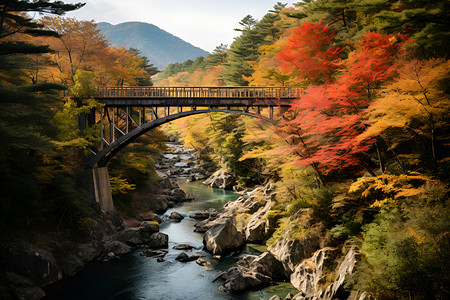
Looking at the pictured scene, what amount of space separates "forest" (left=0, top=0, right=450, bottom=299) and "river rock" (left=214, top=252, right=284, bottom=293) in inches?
70.2

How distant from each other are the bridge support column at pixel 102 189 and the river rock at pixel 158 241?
176 inches

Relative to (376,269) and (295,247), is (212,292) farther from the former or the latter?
(376,269)

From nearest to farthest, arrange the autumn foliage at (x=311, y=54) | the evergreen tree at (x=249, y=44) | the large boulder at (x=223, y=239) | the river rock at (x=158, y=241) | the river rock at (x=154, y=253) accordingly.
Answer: the river rock at (x=154, y=253)
the large boulder at (x=223, y=239)
the river rock at (x=158, y=241)
the autumn foliage at (x=311, y=54)
the evergreen tree at (x=249, y=44)

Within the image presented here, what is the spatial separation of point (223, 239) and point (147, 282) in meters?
4.88

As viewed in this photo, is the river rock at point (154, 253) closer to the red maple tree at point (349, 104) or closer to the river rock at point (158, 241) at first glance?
the river rock at point (158, 241)

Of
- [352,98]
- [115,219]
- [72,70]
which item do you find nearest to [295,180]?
[352,98]

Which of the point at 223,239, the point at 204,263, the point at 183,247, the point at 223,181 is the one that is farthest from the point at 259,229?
the point at 223,181

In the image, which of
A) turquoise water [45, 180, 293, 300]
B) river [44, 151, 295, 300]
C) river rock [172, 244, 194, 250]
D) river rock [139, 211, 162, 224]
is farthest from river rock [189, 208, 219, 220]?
river rock [172, 244, 194, 250]

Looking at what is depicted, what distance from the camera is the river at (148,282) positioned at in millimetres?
13992

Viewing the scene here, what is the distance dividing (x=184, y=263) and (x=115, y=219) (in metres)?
7.10

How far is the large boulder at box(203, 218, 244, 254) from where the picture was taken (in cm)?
1841

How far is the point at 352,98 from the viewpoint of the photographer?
1436 cm

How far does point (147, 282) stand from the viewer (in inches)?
606

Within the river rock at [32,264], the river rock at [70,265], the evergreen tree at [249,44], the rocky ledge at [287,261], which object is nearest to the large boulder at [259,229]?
the rocky ledge at [287,261]
